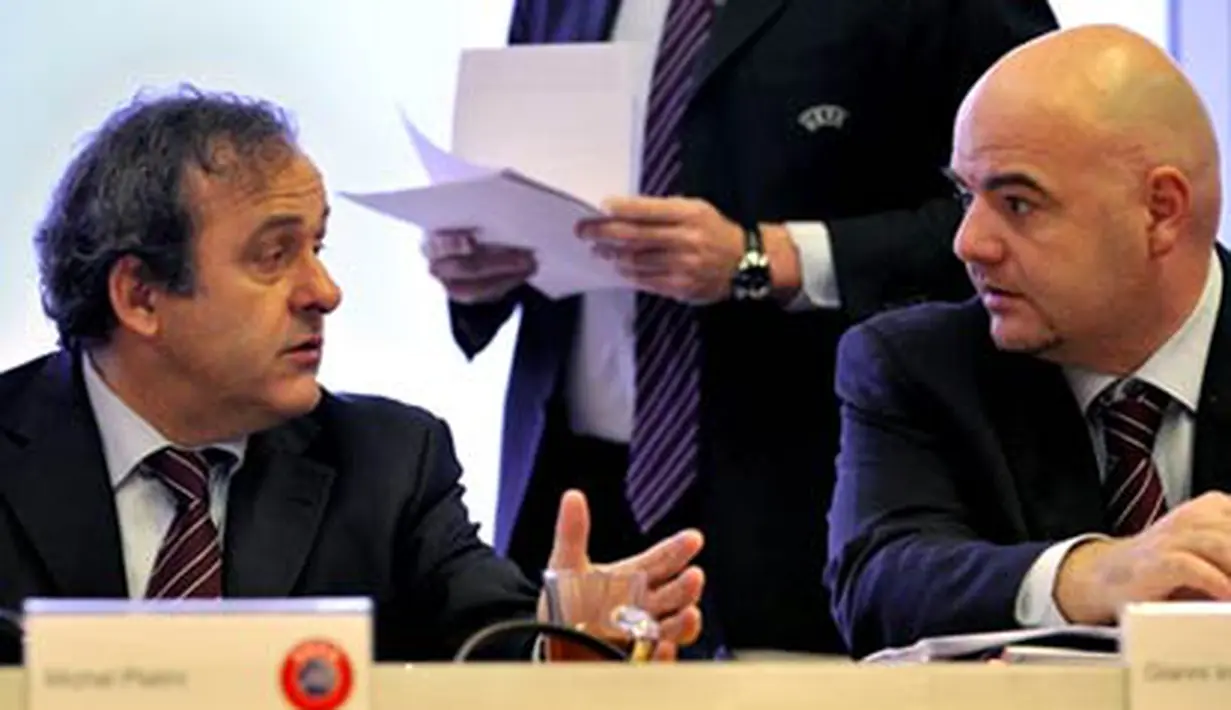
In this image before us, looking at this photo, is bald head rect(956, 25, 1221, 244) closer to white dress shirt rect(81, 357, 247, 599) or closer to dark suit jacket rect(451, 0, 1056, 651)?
dark suit jacket rect(451, 0, 1056, 651)

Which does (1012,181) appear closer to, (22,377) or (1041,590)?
(1041,590)

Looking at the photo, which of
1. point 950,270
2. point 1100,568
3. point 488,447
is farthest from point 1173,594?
point 488,447

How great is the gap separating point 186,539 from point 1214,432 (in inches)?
39.4

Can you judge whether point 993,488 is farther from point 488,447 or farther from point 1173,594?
point 488,447

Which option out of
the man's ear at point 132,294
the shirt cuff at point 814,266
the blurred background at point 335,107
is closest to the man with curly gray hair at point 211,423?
the man's ear at point 132,294

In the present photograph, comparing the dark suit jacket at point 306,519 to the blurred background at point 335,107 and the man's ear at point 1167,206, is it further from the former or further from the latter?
the blurred background at point 335,107

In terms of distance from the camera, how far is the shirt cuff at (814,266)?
9.53ft

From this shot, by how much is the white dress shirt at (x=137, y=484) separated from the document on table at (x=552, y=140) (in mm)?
436

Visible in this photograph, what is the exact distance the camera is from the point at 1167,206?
2492 mm

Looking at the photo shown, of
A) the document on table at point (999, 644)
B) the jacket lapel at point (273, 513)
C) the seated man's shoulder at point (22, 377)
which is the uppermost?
the seated man's shoulder at point (22, 377)

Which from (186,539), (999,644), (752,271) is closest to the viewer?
(999,644)

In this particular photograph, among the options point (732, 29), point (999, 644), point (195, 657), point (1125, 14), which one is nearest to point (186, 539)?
point (999, 644)

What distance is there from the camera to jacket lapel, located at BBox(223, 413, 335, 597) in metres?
2.41

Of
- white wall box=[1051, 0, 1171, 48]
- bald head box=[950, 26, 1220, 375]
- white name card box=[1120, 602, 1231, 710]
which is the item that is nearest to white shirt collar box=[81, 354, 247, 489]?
bald head box=[950, 26, 1220, 375]
